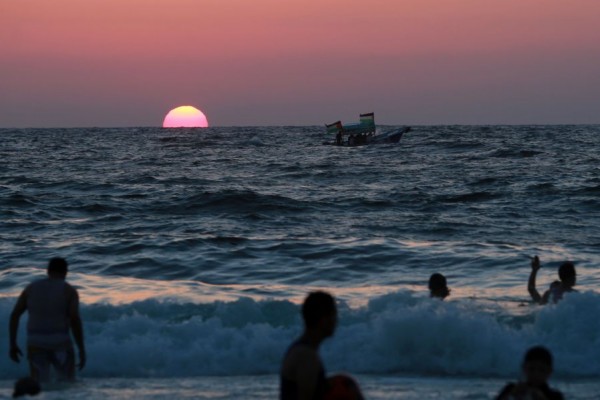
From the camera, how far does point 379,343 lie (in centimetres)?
→ 1109

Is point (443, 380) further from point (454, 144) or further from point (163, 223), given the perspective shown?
point (454, 144)

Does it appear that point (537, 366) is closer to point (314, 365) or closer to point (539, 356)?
point (539, 356)

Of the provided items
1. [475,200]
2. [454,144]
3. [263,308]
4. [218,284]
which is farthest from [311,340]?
[454,144]

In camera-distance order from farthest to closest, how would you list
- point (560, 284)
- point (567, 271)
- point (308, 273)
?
point (308, 273), point (560, 284), point (567, 271)

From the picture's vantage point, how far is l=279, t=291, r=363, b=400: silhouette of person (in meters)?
5.32

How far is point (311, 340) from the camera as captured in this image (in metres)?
5.41

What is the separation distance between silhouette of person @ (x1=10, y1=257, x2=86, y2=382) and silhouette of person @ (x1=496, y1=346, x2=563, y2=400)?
15.0ft

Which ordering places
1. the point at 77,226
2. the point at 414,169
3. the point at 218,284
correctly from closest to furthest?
the point at 218,284
the point at 77,226
the point at 414,169

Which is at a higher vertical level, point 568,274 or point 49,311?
point 49,311

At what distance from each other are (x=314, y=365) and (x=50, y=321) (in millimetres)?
4350

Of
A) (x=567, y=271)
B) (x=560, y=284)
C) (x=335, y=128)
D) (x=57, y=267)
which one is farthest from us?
(x=335, y=128)

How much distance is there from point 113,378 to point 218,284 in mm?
4951

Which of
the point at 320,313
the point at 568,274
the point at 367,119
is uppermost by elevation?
the point at 367,119

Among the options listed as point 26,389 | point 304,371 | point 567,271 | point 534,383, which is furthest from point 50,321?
point 567,271
